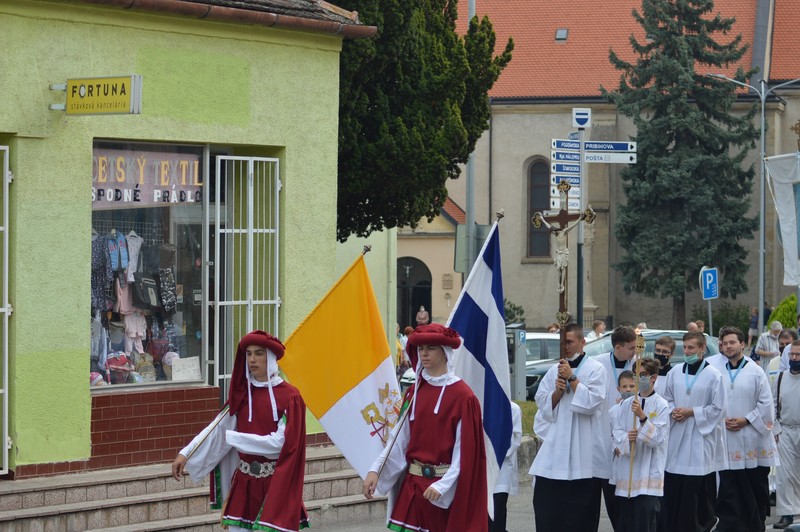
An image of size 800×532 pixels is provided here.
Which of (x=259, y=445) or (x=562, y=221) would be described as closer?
(x=259, y=445)

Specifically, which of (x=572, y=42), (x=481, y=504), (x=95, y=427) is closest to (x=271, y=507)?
(x=481, y=504)

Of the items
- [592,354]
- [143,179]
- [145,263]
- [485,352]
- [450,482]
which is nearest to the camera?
[450,482]

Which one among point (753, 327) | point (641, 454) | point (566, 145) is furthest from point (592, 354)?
point (753, 327)

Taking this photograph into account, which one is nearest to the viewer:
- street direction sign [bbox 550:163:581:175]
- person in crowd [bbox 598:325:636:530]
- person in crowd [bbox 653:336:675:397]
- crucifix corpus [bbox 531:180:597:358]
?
person in crowd [bbox 598:325:636:530]

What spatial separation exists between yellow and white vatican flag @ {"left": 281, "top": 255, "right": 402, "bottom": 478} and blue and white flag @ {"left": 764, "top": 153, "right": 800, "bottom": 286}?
8336 mm

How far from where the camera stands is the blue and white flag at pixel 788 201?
16.8m

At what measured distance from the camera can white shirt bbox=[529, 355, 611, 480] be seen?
35.3 feet

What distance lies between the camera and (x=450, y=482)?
833 cm

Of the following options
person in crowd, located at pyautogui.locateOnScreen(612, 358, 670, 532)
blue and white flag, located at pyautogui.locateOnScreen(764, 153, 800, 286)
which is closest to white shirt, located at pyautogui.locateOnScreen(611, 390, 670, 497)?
person in crowd, located at pyautogui.locateOnScreen(612, 358, 670, 532)

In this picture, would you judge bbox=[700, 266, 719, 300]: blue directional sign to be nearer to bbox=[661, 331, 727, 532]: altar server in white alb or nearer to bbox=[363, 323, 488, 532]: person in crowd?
bbox=[661, 331, 727, 532]: altar server in white alb

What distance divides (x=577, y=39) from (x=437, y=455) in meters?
47.9

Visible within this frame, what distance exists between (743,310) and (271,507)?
4313 centimetres

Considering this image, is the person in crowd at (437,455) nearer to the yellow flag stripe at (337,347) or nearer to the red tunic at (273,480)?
the red tunic at (273,480)

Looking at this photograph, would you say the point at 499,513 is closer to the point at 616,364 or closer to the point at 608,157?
the point at 616,364
